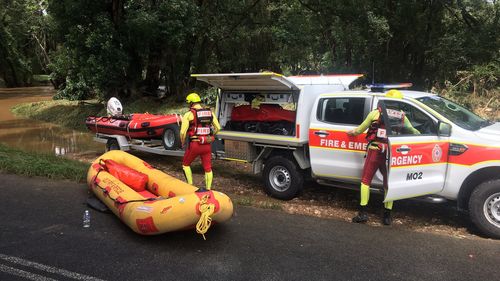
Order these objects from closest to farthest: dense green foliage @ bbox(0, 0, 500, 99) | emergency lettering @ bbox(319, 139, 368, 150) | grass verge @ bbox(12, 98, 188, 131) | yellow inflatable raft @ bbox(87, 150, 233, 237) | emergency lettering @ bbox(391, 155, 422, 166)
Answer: yellow inflatable raft @ bbox(87, 150, 233, 237)
emergency lettering @ bbox(391, 155, 422, 166)
emergency lettering @ bbox(319, 139, 368, 150)
dense green foliage @ bbox(0, 0, 500, 99)
grass verge @ bbox(12, 98, 188, 131)

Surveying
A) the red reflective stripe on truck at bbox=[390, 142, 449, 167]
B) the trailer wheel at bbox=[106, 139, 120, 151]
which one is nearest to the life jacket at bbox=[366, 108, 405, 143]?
the red reflective stripe on truck at bbox=[390, 142, 449, 167]

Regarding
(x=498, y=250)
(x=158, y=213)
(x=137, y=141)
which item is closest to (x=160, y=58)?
(x=137, y=141)

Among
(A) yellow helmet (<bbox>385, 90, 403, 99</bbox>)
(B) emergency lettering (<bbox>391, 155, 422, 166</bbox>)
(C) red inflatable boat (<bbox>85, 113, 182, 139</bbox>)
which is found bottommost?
(C) red inflatable boat (<bbox>85, 113, 182, 139</bbox>)

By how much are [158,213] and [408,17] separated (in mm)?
13983

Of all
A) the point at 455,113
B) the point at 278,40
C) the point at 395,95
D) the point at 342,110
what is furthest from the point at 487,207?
the point at 278,40

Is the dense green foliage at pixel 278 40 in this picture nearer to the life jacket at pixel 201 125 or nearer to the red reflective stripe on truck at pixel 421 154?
the red reflective stripe on truck at pixel 421 154

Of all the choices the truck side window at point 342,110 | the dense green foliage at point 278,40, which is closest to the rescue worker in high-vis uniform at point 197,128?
the truck side window at point 342,110

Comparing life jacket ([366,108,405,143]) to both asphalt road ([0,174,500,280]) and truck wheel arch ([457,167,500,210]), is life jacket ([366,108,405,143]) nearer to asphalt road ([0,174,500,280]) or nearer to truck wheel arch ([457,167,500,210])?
truck wheel arch ([457,167,500,210])

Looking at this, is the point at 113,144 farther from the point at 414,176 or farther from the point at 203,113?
the point at 414,176

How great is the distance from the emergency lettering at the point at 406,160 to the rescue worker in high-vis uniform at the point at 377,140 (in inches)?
9.2

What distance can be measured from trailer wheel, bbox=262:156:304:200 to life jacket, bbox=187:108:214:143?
133 centimetres

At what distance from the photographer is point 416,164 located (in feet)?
21.1

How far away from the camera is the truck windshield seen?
667cm

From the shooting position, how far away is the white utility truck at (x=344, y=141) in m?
6.23
